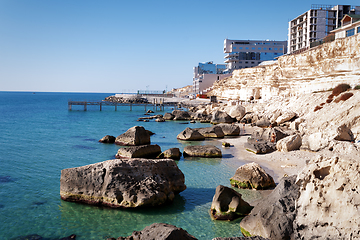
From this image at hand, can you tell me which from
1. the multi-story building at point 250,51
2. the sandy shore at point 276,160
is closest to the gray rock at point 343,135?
the sandy shore at point 276,160

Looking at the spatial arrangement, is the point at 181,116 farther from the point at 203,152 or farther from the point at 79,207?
the point at 79,207

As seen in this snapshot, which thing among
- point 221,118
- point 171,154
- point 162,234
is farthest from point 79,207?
point 221,118

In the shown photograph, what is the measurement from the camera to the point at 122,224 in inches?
460

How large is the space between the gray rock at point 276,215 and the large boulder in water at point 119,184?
4322mm

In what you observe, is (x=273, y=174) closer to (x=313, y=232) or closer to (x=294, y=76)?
(x=313, y=232)

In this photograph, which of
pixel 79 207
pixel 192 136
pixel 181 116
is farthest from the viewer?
pixel 181 116

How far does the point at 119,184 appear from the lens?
1302 cm

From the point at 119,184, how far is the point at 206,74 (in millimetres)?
111183

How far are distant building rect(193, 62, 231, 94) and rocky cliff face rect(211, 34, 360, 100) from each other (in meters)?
55.6

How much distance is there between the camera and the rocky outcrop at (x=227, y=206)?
1195 centimetres

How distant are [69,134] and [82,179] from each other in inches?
1014

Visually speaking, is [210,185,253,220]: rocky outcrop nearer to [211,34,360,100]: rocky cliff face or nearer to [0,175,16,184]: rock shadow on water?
[0,175,16,184]: rock shadow on water

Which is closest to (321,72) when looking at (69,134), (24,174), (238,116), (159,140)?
(238,116)

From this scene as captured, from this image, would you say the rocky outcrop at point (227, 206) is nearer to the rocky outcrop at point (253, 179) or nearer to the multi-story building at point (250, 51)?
the rocky outcrop at point (253, 179)
